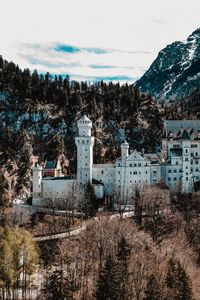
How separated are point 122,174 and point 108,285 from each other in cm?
4326

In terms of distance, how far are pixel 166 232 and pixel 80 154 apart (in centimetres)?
2479

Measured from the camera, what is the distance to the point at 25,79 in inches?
6181

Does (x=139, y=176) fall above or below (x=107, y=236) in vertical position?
above

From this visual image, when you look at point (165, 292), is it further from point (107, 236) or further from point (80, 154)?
point (80, 154)

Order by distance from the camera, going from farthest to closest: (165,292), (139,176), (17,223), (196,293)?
(139,176) → (17,223) → (196,293) → (165,292)

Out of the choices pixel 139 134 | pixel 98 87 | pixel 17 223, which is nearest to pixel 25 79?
pixel 98 87

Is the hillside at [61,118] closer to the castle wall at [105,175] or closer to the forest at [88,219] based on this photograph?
the forest at [88,219]

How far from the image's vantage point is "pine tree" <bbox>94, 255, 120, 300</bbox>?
60.4m

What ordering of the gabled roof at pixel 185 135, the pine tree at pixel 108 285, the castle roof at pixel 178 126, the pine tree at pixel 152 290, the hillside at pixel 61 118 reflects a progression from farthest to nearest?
the hillside at pixel 61 118, the castle roof at pixel 178 126, the gabled roof at pixel 185 135, the pine tree at pixel 108 285, the pine tree at pixel 152 290

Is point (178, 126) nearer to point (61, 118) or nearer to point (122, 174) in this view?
point (122, 174)

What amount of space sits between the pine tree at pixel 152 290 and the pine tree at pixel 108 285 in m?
3.52

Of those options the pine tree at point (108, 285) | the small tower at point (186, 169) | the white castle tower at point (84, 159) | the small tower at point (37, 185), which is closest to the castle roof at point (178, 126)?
the small tower at point (186, 169)

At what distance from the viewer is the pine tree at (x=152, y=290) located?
196 ft

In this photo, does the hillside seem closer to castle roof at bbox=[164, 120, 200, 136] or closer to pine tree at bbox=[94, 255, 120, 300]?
castle roof at bbox=[164, 120, 200, 136]
